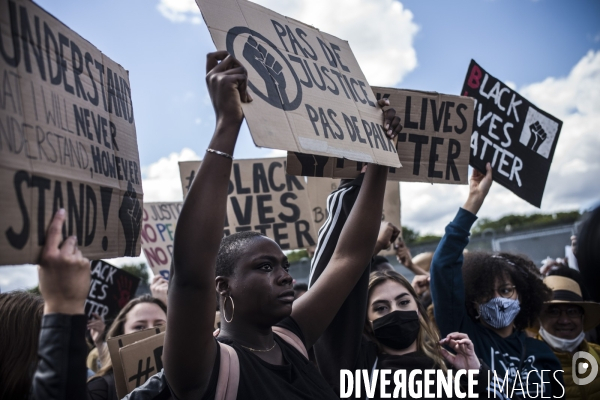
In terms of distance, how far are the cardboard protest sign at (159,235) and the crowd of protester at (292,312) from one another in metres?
1.79

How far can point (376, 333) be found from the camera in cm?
320

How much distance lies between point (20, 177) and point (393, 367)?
7.43 feet

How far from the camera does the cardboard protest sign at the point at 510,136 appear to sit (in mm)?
3721

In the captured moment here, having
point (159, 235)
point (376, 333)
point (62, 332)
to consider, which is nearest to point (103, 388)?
point (376, 333)

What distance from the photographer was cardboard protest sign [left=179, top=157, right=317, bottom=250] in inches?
210

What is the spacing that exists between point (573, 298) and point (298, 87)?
11.4 feet

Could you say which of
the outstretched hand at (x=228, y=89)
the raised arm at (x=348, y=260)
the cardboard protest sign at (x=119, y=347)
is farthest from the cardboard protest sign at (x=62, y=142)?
the cardboard protest sign at (x=119, y=347)

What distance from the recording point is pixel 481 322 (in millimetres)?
3750

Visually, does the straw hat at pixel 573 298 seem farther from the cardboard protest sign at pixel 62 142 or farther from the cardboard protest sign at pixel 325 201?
the cardboard protest sign at pixel 62 142

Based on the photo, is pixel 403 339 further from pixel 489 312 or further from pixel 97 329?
pixel 97 329

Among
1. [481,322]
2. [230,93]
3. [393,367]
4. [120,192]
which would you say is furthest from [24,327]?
[481,322]

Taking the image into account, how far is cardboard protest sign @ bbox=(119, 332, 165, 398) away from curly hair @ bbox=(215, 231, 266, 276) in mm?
1027

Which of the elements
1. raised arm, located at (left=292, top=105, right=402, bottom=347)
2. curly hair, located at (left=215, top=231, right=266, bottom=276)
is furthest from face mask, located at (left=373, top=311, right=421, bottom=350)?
curly hair, located at (left=215, top=231, right=266, bottom=276)

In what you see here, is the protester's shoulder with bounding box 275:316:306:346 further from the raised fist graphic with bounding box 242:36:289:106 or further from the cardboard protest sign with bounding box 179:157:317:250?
the cardboard protest sign with bounding box 179:157:317:250
